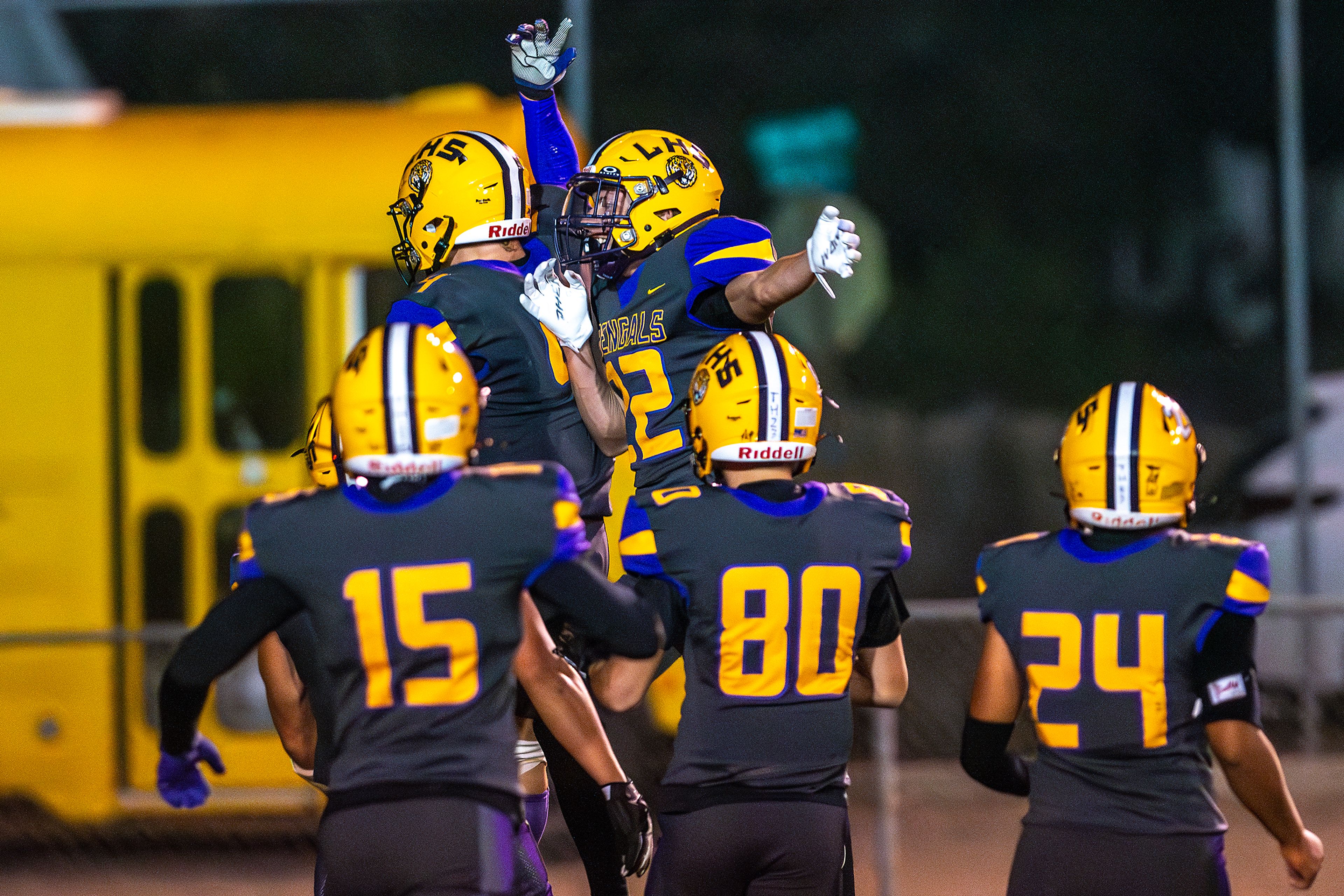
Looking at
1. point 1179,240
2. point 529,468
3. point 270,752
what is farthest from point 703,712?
point 1179,240

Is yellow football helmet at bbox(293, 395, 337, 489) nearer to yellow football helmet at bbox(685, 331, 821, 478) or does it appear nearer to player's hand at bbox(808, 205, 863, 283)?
yellow football helmet at bbox(685, 331, 821, 478)

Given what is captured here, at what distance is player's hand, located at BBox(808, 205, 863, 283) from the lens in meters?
4.14

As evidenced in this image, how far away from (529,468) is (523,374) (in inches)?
50.9

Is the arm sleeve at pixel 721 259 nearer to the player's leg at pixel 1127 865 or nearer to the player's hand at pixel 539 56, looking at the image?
the player's hand at pixel 539 56

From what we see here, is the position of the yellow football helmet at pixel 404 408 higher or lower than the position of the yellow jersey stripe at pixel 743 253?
lower

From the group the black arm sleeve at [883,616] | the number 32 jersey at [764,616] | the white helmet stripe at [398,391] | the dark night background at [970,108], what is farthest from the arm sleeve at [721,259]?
the dark night background at [970,108]

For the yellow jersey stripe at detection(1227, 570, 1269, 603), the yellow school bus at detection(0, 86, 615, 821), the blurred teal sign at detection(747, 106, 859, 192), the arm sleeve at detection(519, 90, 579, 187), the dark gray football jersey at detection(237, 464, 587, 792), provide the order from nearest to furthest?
1. the dark gray football jersey at detection(237, 464, 587, 792)
2. the yellow jersey stripe at detection(1227, 570, 1269, 603)
3. the arm sleeve at detection(519, 90, 579, 187)
4. the yellow school bus at detection(0, 86, 615, 821)
5. the blurred teal sign at detection(747, 106, 859, 192)

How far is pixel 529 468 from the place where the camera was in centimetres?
334

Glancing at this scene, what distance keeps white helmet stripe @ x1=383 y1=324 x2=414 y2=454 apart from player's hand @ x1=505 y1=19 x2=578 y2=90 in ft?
5.92

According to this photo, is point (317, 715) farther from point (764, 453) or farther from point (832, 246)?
point (832, 246)

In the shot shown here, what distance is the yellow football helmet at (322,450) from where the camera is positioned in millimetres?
4516

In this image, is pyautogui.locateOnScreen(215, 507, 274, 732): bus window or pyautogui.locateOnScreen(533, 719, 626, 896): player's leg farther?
pyautogui.locateOnScreen(215, 507, 274, 732): bus window

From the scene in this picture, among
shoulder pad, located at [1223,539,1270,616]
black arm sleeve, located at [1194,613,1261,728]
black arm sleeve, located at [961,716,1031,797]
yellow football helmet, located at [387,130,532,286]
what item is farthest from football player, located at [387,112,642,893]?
shoulder pad, located at [1223,539,1270,616]

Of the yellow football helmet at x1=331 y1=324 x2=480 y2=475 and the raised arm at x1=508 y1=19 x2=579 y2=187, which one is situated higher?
the raised arm at x1=508 y1=19 x2=579 y2=187
